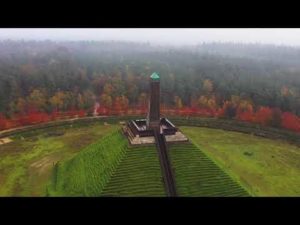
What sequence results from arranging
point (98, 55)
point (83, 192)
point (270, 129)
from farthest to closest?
point (98, 55) < point (270, 129) < point (83, 192)

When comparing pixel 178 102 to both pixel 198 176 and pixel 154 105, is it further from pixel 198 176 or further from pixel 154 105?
pixel 198 176

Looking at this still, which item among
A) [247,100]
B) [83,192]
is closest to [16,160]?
[83,192]

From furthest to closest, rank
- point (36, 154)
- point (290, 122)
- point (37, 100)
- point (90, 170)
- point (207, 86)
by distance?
point (207, 86) < point (37, 100) < point (290, 122) < point (36, 154) < point (90, 170)

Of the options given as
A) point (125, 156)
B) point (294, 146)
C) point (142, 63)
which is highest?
point (142, 63)

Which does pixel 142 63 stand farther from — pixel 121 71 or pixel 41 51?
pixel 41 51

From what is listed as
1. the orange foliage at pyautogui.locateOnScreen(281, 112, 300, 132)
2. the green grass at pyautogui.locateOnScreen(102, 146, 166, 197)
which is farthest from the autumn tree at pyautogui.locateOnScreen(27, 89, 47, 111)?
the orange foliage at pyautogui.locateOnScreen(281, 112, 300, 132)

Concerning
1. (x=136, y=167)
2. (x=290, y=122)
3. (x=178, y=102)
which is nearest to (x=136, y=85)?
(x=178, y=102)

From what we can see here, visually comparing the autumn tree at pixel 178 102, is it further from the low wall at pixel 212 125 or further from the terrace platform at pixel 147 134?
the terrace platform at pixel 147 134
